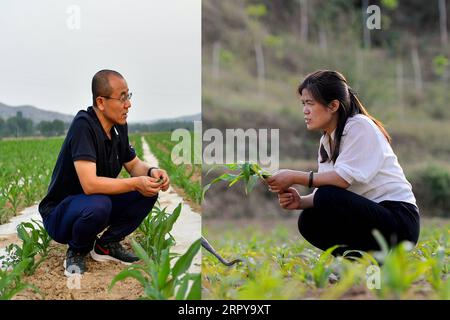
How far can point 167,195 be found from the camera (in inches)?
150

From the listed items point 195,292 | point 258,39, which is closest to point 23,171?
point 195,292

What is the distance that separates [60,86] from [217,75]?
Answer: 772cm

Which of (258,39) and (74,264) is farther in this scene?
(258,39)

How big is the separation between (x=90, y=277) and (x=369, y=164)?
1271mm

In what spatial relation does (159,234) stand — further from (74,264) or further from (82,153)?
(82,153)

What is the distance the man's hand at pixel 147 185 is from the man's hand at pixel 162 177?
0.04 meters

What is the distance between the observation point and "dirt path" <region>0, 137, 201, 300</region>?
108 inches

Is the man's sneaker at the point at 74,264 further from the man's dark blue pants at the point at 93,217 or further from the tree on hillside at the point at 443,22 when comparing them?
the tree on hillside at the point at 443,22

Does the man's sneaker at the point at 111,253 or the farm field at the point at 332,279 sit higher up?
the farm field at the point at 332,279

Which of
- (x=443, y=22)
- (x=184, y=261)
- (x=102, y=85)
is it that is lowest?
(x=184, y=261)

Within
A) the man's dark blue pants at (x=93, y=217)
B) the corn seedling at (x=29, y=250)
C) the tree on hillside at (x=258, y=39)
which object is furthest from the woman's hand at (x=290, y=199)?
the tree on hillside at (x=258, y=39)

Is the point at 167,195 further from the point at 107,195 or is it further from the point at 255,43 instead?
the point at 255,43

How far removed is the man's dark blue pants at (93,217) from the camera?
107 inches

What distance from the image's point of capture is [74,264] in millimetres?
2910
